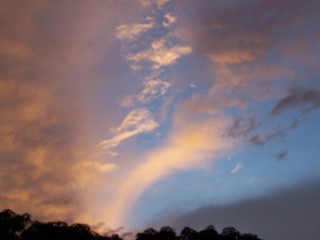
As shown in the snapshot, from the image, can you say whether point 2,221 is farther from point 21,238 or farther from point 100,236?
point 100,236

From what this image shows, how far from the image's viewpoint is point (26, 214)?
8531cm

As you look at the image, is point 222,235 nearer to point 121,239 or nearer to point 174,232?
point 174,232

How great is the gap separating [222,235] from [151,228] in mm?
18797

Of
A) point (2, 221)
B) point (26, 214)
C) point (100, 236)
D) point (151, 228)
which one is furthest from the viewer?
point (151, 228)

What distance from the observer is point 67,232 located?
8831cm

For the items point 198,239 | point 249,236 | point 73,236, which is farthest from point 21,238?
point 249,236

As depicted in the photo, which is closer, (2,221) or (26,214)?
(2,221)

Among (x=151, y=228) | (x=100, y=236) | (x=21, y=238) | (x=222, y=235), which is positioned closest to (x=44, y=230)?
(x=21, y=238)

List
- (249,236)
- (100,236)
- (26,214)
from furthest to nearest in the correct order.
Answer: (249,236)
(100,236)
(26,214)

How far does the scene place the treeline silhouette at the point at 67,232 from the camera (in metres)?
81.4

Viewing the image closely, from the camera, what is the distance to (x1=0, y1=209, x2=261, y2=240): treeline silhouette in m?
81.4

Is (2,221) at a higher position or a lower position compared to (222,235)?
higher

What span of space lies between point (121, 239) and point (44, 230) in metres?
20.3

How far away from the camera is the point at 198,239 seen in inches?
4087
